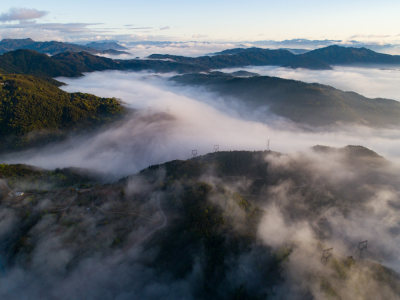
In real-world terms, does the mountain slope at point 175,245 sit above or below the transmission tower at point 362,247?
above

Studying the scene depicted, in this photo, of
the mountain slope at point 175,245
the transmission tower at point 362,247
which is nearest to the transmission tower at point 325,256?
the mountain slope at point 175,245

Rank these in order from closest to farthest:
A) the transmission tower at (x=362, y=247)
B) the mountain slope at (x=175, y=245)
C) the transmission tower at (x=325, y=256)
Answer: the mountain slope at (x=175, y=245), the transmission tower at (x=325, y=256), the transmission tower at (x=362, y=247)

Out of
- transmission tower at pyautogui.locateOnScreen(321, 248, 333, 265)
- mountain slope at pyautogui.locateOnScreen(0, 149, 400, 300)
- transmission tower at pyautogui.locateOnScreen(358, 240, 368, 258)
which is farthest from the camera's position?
transmission tower at pyautogui.locateOnScreen(358, 240, 368, 258)

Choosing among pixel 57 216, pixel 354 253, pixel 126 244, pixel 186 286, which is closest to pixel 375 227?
pixel 354 253

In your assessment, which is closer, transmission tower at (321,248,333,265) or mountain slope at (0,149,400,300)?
mountain slope at (0,149,400,300)

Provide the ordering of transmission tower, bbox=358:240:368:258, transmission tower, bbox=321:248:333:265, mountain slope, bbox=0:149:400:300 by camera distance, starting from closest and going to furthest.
Result: mountain slope, bbox=0:149:400:300 < transmission tower, bbox=321:248:333:265 < transmission tower, bbox=358:240:368:258

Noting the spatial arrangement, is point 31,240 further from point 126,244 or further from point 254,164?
point 254,164

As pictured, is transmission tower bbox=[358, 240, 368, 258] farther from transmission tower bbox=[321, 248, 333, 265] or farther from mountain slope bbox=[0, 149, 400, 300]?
transmission tower bbox=[321, 248, 333, 265]

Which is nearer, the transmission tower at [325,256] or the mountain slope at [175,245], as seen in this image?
the mountain slope at [175,245]

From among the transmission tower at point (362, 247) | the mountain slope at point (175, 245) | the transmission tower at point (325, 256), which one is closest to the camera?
the mountain slope at point (175, 245)

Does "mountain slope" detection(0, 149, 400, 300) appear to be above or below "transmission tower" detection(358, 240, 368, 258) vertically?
above

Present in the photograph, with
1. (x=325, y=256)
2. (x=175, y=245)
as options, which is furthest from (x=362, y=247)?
(x=175, y=245)

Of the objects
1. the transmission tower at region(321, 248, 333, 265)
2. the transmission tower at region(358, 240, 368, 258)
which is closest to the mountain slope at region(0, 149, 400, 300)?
the transmission tower at region(321, 248, 333, 265)

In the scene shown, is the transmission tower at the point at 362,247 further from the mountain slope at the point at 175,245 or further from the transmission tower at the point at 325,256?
the transmission tower at the point at 325,256
